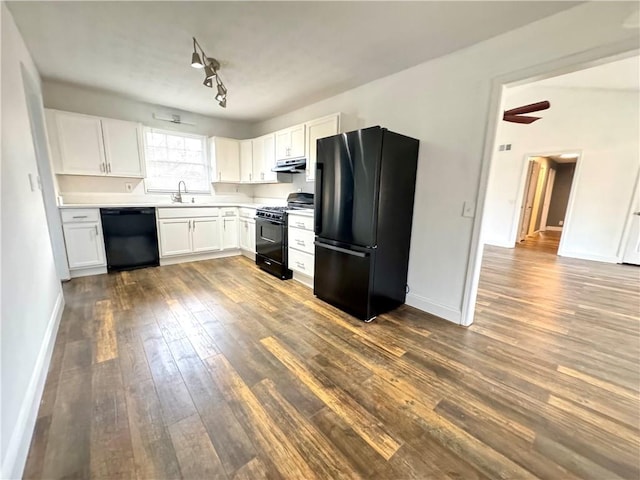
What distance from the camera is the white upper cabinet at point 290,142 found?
3.63m

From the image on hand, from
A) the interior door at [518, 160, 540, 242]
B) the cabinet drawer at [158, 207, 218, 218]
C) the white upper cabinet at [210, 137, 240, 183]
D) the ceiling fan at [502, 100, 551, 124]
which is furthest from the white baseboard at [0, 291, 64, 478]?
the interior door at [518, 160, 540, 242]

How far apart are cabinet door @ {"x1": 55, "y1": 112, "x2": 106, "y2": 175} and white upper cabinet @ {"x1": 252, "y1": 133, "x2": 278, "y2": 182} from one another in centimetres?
214

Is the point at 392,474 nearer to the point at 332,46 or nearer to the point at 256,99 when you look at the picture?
the point at 332,46

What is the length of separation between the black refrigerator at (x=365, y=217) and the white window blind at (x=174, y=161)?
299 cm

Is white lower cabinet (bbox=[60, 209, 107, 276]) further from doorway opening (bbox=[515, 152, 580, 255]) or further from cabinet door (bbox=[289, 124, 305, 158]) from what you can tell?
doorway opening (bbox=[515, 152, 580, 255])

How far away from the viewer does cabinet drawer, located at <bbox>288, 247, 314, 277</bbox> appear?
3.15 meters

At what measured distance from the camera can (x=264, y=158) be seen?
440 cm

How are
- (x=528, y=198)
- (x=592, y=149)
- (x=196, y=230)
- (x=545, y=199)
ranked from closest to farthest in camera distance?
(x=196, y=230)
(x=592, y=149)
(x=528, y=198)
(x=545, y=199)

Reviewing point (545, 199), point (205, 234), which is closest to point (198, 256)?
point (205, 234)

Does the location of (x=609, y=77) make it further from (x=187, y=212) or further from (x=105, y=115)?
(x=105, y=115)

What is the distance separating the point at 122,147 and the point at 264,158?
6.64ft

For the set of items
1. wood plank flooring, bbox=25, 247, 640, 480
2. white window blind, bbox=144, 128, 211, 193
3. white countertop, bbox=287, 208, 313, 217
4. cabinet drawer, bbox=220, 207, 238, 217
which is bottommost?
wood plank flooring, bbox=25, 247, 640, 480

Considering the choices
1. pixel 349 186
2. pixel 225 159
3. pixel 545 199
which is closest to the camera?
pixel 349 186

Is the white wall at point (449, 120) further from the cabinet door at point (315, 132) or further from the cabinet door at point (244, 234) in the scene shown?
the cabinet door at point (244, 234)
